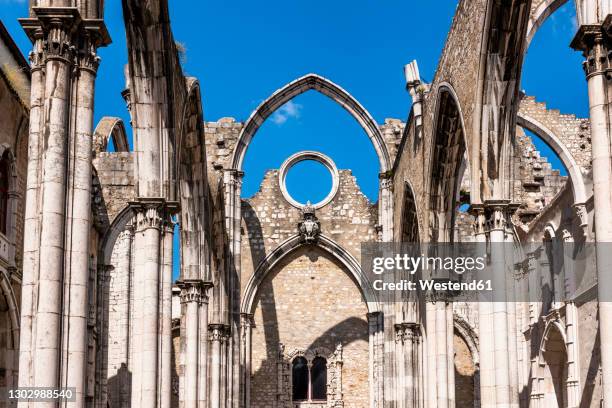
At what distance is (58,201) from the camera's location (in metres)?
8.07

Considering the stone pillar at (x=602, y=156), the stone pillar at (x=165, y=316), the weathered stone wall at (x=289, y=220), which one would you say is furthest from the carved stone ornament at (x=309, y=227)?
the stone pillar at (x=602, y=156)

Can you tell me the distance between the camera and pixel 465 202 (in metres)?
24.8

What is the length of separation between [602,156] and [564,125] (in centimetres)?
1297

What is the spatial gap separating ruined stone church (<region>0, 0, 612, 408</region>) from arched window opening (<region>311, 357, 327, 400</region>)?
5 centimetres

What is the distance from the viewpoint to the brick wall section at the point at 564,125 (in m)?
20.8

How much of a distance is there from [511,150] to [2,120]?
26.1 ft

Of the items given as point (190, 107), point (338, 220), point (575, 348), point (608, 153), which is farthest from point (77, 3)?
point (338, 220)

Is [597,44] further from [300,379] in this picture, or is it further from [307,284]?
[300,379]

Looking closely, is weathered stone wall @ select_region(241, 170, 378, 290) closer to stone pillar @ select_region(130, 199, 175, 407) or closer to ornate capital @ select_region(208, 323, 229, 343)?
ornate capital @ select_region(208, 323, 229, 343)

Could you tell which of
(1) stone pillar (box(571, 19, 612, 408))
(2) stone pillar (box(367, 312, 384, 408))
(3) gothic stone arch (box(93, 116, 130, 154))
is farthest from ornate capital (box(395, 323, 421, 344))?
(1) stone pillar (box(571, 19, 612, 408))

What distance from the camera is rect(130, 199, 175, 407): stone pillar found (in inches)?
493

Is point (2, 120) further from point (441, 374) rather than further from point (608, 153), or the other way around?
point (608, 153)

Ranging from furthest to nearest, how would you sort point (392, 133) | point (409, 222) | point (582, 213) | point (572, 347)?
point (392, 133) < point (409, 222) < point (572, 347) < point (582, 213)

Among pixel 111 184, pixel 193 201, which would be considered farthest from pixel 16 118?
pixel 111 184
